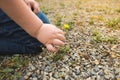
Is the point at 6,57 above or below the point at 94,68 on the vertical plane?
below

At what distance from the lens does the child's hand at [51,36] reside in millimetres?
2034

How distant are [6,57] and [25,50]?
0.37 metres

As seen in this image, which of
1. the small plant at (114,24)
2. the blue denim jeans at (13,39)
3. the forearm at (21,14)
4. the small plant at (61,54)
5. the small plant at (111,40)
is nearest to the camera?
the forearm at (21,14)

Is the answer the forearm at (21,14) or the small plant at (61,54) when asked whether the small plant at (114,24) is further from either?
the forearm at (21,14)

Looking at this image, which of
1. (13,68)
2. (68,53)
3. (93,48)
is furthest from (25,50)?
(93,48)

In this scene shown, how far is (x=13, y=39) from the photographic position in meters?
3.92

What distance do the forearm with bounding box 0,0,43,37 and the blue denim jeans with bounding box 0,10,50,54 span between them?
1.68 m

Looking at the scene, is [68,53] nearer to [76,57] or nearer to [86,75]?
[76,57]

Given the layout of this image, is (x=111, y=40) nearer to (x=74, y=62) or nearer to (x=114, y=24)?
(x=74, y=62)

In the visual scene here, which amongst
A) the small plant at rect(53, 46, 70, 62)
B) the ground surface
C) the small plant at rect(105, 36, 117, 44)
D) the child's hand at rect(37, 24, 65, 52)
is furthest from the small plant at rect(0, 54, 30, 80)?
the child's hand at rect(37, 24, 65, 52)

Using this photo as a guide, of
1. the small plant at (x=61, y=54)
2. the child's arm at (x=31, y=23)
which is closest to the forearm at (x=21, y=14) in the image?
the child's arm at (x=31, y=23)

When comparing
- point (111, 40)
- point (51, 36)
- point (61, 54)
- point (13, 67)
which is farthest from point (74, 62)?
point (51, 36)

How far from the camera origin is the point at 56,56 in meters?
4.26

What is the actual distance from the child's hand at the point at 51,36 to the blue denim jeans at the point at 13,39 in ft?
5.55
